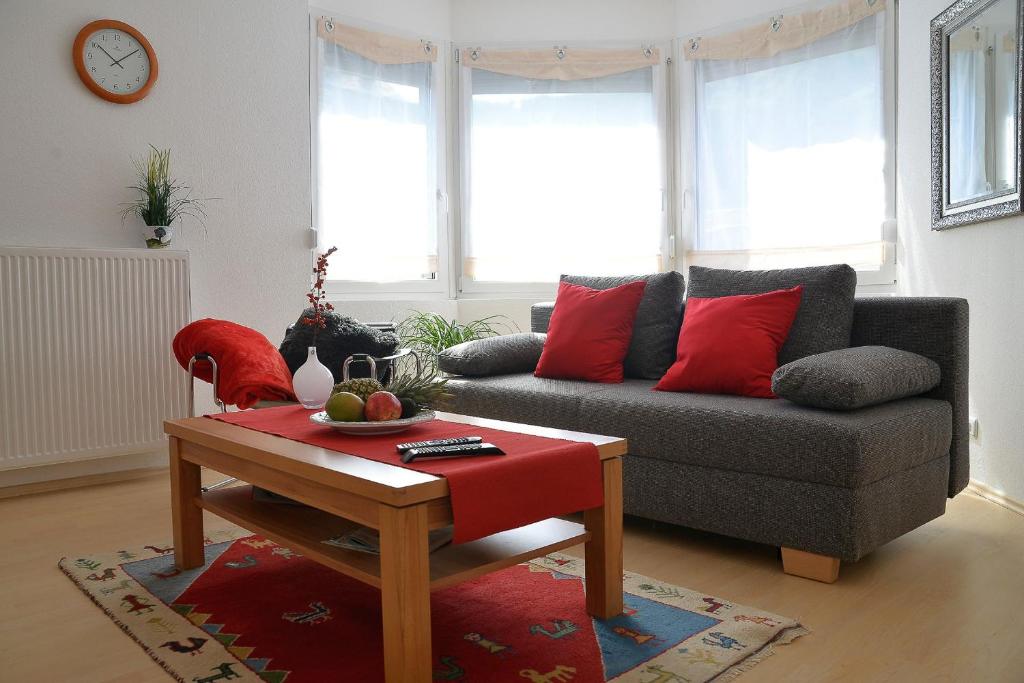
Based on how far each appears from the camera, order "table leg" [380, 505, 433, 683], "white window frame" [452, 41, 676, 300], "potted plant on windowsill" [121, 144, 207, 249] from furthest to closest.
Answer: "white window frame" [452, 41, 676, 300] < "potted plant on windowsill" [121, 144, 207, 249] < "table leg" [380, 505, 433, 683]

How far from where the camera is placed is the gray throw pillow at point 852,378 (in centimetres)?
229

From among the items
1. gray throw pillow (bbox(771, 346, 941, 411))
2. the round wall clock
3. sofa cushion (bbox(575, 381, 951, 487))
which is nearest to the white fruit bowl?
sofa cushion (bbox(575, 381, 951, 487))

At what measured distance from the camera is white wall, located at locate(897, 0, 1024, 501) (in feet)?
9.81

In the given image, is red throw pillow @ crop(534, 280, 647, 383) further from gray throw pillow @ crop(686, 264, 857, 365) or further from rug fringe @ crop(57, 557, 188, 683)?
rug fringe @ crop(57, 557, 188, 683)

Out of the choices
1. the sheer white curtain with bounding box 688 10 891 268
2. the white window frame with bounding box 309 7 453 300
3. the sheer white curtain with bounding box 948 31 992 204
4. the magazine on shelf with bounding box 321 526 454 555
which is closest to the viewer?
the magazine on shelf with bounding box 321 526 454 555

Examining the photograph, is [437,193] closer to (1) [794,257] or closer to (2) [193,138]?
(2) [193,138]

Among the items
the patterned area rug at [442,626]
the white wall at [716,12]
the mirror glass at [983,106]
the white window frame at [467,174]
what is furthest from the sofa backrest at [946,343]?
the white wall at [716,12]

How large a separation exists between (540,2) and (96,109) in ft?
8.45

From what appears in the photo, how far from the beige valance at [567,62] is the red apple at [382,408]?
3281mm

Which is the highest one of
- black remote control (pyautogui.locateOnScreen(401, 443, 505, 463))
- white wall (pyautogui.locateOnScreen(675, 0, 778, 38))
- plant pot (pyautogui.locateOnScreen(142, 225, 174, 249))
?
white wall (pyautogui.locateOnScreen(675, 0, 778, 38))

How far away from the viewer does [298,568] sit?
94.7 inches

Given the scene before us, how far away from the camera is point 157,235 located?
357 cm

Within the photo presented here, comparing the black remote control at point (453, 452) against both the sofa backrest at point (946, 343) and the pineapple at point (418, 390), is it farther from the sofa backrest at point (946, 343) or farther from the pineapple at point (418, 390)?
the sofa backrest at point (946, 343)

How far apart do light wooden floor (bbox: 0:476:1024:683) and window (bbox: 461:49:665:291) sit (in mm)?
2315
